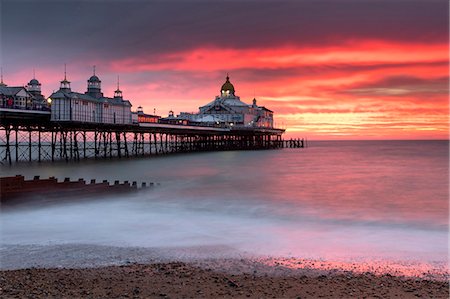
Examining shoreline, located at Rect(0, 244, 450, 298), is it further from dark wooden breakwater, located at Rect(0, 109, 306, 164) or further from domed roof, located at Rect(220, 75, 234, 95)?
domed roof, located at Rect(220, 75, 234, 95)

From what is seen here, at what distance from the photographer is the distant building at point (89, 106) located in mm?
48375

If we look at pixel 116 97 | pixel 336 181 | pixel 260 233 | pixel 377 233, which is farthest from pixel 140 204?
pixel 116 97

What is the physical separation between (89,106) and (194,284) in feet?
156

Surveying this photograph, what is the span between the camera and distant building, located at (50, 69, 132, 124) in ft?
159

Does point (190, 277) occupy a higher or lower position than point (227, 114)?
lower

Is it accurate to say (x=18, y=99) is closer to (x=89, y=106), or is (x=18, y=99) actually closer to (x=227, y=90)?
(x=89, y=106)

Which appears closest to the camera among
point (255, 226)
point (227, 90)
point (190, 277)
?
point (190, 277)

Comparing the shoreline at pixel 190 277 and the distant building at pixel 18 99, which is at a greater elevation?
the distant building at pixel 18 99

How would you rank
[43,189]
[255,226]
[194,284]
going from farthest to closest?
[43,189] < [255,226] < [194,284]

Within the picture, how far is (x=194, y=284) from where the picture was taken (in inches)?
340

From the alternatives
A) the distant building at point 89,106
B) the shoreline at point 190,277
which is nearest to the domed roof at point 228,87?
the distant building at point 89,106

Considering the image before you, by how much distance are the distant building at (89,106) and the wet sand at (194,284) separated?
4154 centimetres

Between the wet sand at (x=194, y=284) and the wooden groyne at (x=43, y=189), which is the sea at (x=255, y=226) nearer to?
the wooden groyne at (x=43, y=189)

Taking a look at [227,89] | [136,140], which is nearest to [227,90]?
[227,89]
